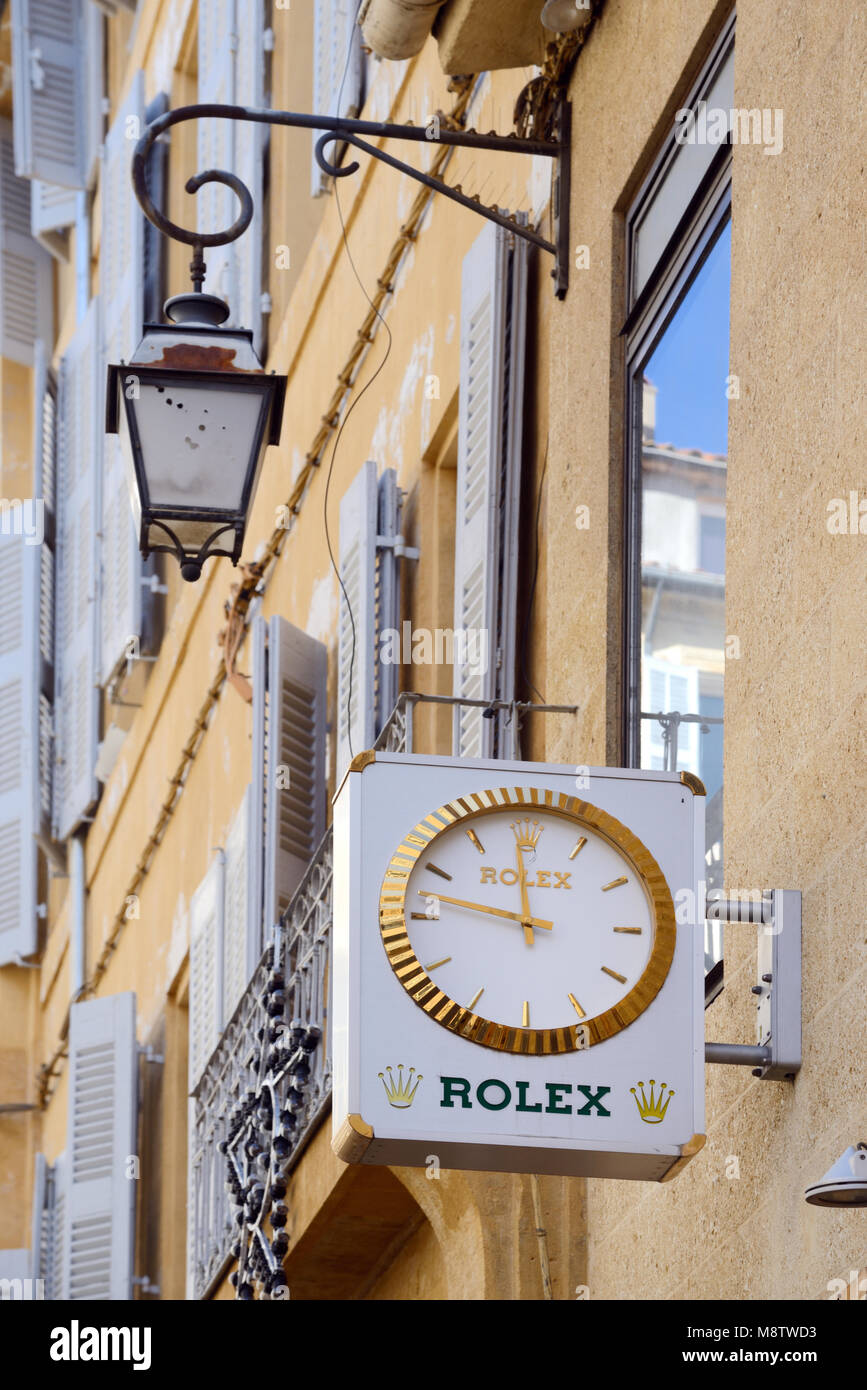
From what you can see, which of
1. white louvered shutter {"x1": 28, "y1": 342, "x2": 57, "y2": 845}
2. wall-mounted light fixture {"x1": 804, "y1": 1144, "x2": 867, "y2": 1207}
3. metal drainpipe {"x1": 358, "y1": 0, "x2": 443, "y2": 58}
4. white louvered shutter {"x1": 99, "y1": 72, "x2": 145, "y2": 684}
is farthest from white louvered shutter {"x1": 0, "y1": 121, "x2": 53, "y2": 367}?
wall-mounted light fixture {"x1": 804, "y1": 1144, "x2": 867, "y2": 1207}

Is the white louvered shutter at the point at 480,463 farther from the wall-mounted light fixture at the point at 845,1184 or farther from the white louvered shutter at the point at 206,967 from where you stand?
the white louvered shutter at the point at 206,967

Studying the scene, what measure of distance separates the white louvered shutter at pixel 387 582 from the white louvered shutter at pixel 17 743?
10.7 meters

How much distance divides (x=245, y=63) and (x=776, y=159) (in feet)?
30.8

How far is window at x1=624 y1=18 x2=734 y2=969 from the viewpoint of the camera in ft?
23.2

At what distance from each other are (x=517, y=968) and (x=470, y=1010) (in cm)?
13

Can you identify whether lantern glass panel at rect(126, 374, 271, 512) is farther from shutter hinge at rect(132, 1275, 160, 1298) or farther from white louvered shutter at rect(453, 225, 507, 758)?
shutter hinge at rect(132, 1275, 160, 1298)

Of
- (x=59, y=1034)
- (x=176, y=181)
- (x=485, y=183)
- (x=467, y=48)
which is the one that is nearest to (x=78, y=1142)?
(x=59, y=1034)

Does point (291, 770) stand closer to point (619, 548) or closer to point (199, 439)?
point (619, 548)

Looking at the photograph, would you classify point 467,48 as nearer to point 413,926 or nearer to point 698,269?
point 698,269

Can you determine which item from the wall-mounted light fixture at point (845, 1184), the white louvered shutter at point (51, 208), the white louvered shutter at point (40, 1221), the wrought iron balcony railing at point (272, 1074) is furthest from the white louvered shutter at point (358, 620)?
the white louvered shutter at point (51, 208)

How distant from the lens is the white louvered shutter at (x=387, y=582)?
10.8 m

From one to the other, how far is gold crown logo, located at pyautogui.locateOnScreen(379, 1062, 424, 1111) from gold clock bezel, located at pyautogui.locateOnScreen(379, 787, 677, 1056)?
0.14 metres

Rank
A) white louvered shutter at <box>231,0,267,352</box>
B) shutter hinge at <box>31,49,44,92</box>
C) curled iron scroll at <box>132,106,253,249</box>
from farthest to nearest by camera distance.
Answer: shutter hinge at <box>31,49,44,92</box>, white louvered shutter at <box>231,0,267,352</box>, curled iron scroll at <box>132,106,253,249</box>

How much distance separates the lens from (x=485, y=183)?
34.0 ft
